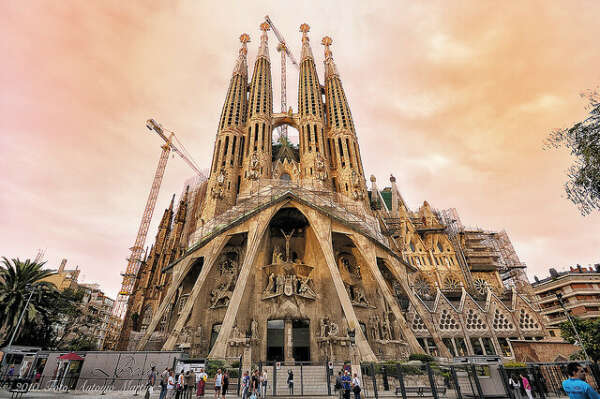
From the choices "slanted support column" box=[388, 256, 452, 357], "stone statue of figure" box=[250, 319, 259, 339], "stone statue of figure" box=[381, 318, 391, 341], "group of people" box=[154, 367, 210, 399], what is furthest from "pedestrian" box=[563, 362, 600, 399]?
"stone statue of figure" box=[381, 318, 391, 341]

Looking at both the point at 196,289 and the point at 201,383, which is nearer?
the point at 201,383

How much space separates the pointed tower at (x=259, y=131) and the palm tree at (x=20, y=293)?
20.0m

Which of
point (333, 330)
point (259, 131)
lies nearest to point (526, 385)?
point (333, 330)

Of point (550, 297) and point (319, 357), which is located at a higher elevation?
point (550, 297)

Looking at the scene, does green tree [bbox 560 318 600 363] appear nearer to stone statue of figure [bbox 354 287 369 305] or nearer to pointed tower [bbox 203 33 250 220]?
stone statue of figure [bbox 354 287 369 305]

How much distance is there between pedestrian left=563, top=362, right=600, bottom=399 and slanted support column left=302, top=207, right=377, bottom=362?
54.6 ft

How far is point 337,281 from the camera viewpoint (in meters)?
22.6

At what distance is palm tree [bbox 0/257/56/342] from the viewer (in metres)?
21.0

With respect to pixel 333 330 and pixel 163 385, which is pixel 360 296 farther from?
pixel 163 385

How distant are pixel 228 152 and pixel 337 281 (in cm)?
2281

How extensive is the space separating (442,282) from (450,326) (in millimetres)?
7957

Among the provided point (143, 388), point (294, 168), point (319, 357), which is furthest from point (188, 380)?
point (294, 168)

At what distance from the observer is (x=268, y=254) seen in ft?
92.1

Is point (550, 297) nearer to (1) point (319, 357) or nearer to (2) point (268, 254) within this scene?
(1) point (319, 357)
